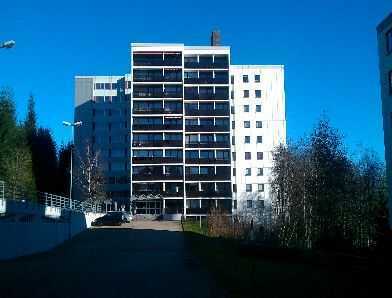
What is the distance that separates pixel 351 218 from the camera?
130 ft

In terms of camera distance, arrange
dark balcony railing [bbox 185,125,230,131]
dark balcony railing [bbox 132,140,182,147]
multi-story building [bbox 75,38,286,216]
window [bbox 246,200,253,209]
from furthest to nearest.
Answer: window [bbox 246,200,253,209] < dark balcony railing [bbox 185,125,230,131] < dark balcony railing [bbox 132,140,182,147] < multi-story building [bbox 75,38,286,216]

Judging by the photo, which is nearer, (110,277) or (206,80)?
(110,277)

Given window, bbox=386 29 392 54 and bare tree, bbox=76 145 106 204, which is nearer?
window, bbox=386 29 392 54

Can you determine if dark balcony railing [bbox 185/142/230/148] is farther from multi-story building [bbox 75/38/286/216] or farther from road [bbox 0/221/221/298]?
road [bbox 0/221/221/298]

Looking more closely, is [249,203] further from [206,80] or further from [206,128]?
[206,80]

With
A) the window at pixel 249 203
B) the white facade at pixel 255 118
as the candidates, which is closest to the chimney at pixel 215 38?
the white facade at pixel 255 118

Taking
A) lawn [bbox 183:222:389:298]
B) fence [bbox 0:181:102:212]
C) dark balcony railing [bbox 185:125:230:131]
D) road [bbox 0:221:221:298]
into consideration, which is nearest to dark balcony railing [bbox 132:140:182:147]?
dark balcony railing [bbox 185:125:230:131]

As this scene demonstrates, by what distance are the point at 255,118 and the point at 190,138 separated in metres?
13.4

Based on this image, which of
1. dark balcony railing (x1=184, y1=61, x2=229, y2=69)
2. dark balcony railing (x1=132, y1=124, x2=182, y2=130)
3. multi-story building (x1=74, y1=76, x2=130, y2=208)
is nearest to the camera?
dark balcony railing (x1=132, y1=124, x2=182, y2=130)

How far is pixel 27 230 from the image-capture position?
29.3 meters

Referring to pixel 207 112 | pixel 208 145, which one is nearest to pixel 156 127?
pixel 207 112

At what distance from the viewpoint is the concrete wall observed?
26.2m

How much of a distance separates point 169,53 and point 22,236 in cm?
7137

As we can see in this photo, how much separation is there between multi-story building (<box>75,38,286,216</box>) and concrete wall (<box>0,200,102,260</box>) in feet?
169
